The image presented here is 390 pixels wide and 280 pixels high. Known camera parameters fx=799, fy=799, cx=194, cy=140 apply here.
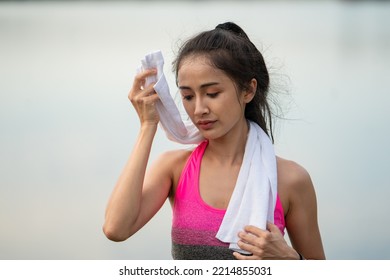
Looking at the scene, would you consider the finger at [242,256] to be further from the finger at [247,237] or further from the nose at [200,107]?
the nose at [200,107]

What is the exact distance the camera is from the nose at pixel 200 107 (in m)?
2.21

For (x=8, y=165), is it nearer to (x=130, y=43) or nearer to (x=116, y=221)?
(x=116, y=221)

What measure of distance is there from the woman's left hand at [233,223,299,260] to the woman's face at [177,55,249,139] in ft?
0.96

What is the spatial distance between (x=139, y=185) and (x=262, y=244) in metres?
0.37

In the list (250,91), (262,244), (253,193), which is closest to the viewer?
(262,244)

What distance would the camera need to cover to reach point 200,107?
2.21 m

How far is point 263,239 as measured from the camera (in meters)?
2.17

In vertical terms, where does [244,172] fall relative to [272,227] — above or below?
above

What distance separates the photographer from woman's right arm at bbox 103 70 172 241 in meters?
2.18

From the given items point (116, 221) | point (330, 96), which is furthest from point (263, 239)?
point (330, 96)

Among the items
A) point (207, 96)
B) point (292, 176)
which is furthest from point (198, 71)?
point (292, 176)

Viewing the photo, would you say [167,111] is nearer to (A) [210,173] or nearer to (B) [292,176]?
(A) [210,173]

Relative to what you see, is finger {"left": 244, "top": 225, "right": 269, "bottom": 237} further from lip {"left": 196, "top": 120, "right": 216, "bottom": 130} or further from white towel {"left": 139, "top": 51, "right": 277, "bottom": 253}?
lip {"left": 196, "top": 120, "right": 216, "bottom": 130}

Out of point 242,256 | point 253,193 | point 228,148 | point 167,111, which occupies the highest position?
point 167,111
